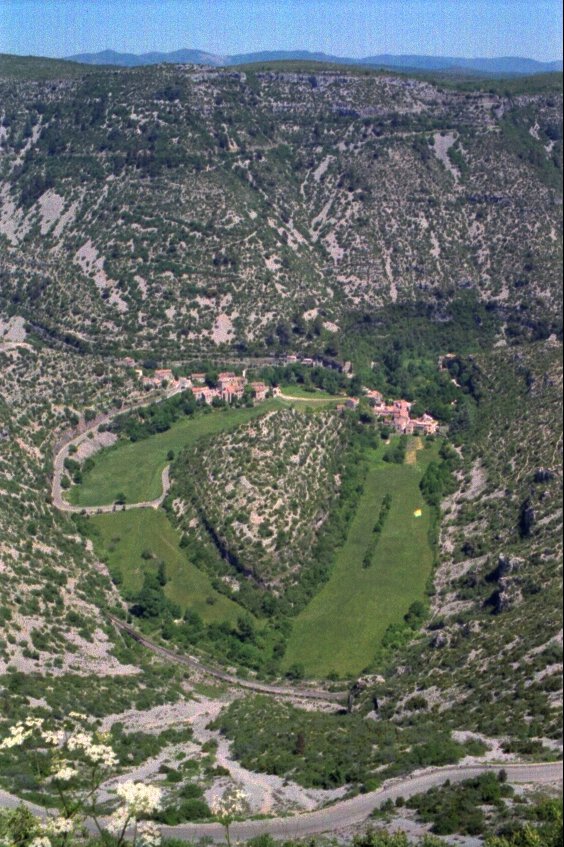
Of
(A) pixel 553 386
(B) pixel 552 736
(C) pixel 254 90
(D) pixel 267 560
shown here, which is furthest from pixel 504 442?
(C) pixel 254 90

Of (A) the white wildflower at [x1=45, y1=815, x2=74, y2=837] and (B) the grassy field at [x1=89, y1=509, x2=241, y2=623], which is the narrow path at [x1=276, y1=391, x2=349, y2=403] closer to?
(B) the grassy field at [x1=89, y1=509, x2=241, y2=623]

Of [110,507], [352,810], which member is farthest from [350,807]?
[110,507]

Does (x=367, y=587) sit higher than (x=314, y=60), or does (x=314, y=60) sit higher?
(x=314, y=60)

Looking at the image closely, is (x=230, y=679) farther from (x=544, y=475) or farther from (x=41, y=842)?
(x=41, y=842)

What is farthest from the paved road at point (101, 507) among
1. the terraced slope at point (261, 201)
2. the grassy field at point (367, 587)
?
the terraced slope at point (261, 201)

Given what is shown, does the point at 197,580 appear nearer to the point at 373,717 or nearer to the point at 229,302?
the point at 373,717

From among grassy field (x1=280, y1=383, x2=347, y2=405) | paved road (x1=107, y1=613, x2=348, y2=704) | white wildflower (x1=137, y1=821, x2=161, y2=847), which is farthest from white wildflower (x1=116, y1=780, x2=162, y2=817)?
grassy field (x1=280, y1=383, x2=347, y2=405)
